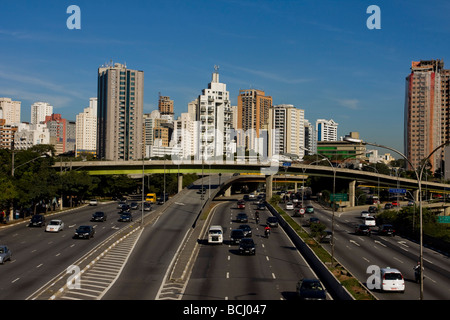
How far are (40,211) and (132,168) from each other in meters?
26.9

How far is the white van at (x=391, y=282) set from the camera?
3122 centimetres

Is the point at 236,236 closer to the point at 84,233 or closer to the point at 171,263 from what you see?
the point at 171,263

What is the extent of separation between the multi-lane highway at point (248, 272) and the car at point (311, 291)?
1.40 m

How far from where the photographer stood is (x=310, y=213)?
90.2 metres

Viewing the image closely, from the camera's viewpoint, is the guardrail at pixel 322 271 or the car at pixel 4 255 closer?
the guardrail at pixel 322 271

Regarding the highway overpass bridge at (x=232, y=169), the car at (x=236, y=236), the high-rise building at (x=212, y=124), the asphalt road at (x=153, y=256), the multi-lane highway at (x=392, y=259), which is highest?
the high-rise building at (x=212, y=124)

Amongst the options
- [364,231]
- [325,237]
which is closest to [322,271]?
[325,237]

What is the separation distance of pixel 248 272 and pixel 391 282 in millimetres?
10407

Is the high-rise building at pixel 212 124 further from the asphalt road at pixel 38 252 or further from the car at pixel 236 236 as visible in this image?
the car at pixel 236 236

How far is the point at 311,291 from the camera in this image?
27859 millimetres

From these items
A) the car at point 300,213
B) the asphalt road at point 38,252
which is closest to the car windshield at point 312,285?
the asphalt road at point 38,252

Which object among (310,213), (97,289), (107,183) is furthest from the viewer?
(107,183)
